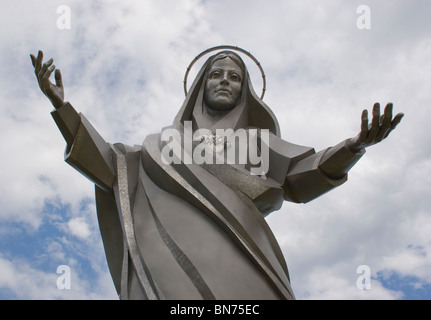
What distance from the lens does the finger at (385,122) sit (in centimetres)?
596

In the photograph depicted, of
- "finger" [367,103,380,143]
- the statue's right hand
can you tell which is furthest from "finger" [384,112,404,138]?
the statue's right hand

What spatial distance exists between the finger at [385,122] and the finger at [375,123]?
48 mm

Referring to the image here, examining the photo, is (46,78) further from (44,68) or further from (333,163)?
(333,163)

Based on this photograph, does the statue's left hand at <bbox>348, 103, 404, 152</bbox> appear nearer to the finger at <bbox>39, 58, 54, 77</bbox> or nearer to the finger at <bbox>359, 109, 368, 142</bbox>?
the finger at <bbox>359, 109, 368, 142</bbox>

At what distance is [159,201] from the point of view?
6.30 metres

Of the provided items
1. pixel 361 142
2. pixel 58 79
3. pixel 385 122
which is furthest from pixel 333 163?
pixel 58 79

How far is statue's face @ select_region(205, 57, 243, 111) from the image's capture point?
7641 mm

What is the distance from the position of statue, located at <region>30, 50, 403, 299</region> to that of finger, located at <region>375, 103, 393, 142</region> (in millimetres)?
11

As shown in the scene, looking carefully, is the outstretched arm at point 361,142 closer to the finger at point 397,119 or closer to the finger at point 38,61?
the finger at point 397,119

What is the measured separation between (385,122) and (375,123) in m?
0.11

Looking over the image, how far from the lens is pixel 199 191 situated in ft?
20.3
